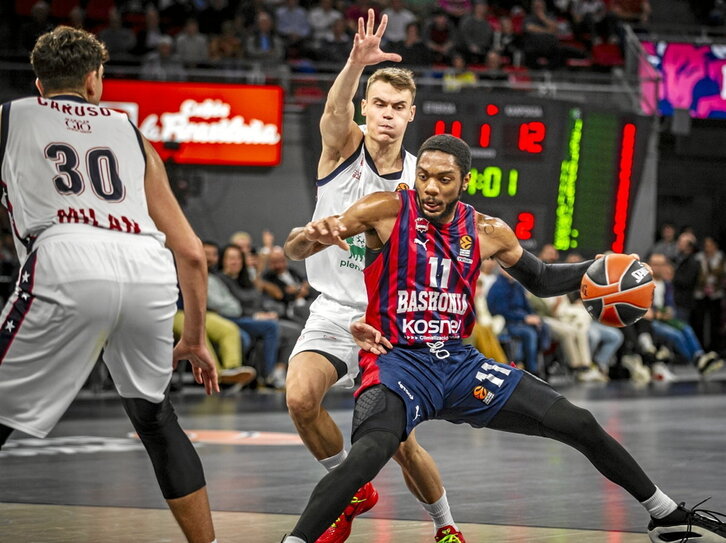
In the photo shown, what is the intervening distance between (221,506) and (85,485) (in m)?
1.18

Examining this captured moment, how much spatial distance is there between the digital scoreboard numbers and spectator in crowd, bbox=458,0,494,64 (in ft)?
11.1

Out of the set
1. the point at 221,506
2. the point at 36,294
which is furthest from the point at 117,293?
the point at 221,506

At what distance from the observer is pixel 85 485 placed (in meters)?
7.17

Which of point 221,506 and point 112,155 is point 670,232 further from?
point 112,155

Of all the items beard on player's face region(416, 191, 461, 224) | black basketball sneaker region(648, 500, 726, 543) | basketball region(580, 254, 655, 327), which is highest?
beard on player's face region(416, 191, 461, 224)

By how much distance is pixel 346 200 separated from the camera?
232 inches

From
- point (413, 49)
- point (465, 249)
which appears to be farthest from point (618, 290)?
point (413, 49)

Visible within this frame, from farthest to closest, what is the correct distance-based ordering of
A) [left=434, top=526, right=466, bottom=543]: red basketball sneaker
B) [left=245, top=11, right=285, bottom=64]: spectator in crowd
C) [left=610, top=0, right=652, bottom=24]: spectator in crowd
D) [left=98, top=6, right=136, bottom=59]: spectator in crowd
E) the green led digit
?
[left=610, top=0, right=652, bottom=24]: spectator in crowd → [left=245, top=11, right=285, bottom=64]: spectator in crowd → [left=98, top=6, right=136, bottom=59]: spectator in crowd → the green led digit → [left=434, top=526, right=466, bottom=543]: red basketball sneaker

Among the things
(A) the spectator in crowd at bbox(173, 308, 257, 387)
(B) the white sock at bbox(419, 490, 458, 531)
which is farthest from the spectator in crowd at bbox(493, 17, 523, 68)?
(B) the white sock at bbox(419, 490, 458, 531)

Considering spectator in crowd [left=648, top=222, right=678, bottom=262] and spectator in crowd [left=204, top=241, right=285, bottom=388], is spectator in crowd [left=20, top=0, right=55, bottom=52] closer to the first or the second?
spectator in crowd [left=204, top=241, right=285, bottom=388]

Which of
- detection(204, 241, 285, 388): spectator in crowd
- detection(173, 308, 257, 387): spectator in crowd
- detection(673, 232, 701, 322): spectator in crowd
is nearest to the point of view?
detection(173, 308, 257, 387): spectator in crowd

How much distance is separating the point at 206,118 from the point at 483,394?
12.0 m

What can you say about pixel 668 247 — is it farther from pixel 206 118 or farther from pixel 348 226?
pixel 348 226

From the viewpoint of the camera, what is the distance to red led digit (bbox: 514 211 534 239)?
1555cm
